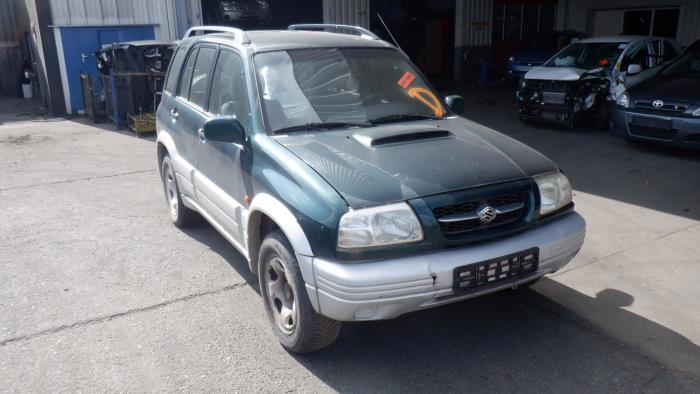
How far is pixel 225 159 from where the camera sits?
4051 mm

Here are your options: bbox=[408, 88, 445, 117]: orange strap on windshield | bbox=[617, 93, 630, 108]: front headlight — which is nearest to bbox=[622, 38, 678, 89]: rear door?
bbox=[617, 93, 630, 108]: front headlight

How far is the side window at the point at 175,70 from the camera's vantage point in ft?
17.5

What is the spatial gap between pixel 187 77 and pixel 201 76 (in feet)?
1.35

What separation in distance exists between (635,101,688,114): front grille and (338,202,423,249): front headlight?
6.82m

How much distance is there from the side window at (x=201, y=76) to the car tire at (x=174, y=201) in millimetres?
861

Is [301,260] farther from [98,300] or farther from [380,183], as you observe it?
[98,300]

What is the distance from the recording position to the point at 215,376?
3.28m

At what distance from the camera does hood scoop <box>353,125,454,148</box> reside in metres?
3.53

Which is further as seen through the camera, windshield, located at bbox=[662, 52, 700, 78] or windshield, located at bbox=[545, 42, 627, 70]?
windshield, located at bbox=[545, 42, 627, 70]

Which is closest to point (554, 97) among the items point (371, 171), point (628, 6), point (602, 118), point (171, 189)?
point (602, 118)

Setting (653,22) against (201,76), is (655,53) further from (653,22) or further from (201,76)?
(653,22)

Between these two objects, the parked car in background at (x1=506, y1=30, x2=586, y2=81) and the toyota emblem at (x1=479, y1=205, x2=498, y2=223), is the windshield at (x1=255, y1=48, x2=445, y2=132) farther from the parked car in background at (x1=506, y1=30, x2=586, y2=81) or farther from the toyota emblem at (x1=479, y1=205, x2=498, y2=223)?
the parked car in background at (x1=506, y1=30, x2=586, y2=81)

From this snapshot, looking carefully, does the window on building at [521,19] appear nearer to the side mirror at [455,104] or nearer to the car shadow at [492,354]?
the side mirror at [455,104]

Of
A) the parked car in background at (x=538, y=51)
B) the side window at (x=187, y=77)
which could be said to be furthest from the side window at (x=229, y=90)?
the parked car in background at (x=538, y=51)
